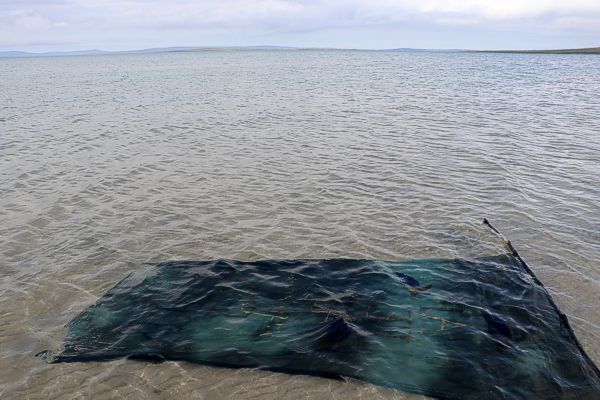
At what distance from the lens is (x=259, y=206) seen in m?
15.0

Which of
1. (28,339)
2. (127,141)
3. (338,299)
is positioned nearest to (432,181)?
(338,299)

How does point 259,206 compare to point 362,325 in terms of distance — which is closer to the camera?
point 362,325

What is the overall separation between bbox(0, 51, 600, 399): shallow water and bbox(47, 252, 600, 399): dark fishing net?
0.49 metres

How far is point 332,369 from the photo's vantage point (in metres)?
7.29

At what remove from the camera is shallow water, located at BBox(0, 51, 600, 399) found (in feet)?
25.8

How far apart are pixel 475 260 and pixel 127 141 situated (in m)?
20.9

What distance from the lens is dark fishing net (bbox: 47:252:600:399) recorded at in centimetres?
713

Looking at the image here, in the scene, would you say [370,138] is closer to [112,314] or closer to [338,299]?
[338,299]

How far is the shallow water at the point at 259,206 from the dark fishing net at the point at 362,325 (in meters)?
0.49

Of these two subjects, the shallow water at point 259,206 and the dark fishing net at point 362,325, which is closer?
the dark fishing net at point 362,325

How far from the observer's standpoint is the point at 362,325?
827 cm

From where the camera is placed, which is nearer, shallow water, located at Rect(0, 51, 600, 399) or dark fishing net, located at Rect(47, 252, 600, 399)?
dark fishing net, located at Rect(47, 252, 600, 399)

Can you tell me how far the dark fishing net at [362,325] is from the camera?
7129 millimetres

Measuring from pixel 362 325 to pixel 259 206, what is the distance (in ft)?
24.9
